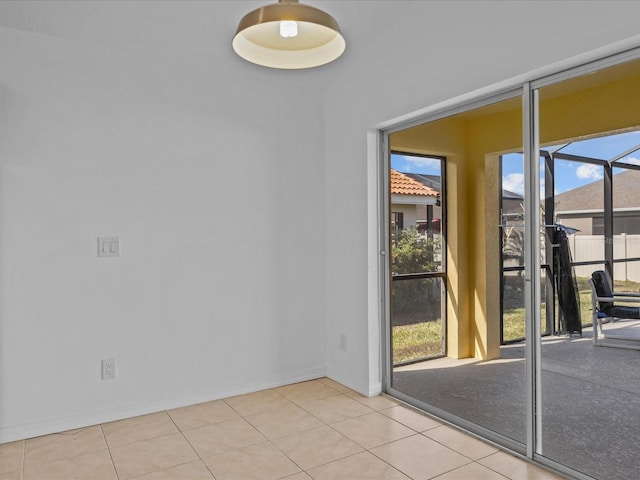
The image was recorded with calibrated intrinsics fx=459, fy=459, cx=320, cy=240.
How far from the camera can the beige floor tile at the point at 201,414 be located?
2.93m

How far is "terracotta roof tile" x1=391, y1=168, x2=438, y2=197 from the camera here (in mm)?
3119

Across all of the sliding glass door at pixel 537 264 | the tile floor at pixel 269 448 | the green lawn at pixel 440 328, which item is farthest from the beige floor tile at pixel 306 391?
the sliding glass door at pixel 537 264

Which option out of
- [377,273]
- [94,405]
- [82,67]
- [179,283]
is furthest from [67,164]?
[377,273]

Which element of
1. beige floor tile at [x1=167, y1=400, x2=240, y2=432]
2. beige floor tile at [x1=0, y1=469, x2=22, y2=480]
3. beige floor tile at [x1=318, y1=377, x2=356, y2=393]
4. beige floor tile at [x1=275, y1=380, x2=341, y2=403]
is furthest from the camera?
beige floor tile at [x1=318, y1=377, x2=356, y2=393]

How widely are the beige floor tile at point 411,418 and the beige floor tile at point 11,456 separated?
2131 mm

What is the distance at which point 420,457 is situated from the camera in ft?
8.08

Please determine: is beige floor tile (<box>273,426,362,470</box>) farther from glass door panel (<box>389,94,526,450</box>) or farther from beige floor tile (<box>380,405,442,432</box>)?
glass door panel (<box>389,94,526,450</box>)

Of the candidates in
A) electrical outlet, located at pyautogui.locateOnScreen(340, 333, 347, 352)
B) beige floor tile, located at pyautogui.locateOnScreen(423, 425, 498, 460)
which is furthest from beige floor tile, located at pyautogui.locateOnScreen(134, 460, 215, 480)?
electrical outlet, located at pyautogui.locateOnScreen(340, 333, 347, 352)

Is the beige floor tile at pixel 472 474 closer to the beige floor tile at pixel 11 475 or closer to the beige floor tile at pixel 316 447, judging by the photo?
the beige floor tile at pixel 316 447

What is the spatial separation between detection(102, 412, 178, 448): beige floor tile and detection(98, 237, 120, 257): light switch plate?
1.08 metres

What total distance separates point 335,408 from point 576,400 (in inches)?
59.7

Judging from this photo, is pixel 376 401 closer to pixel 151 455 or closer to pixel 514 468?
pixel 514 468

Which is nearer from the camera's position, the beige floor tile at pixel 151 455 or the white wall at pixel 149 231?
the beige floor tile at pixel 151 455

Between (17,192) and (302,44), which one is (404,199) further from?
(17,192)
